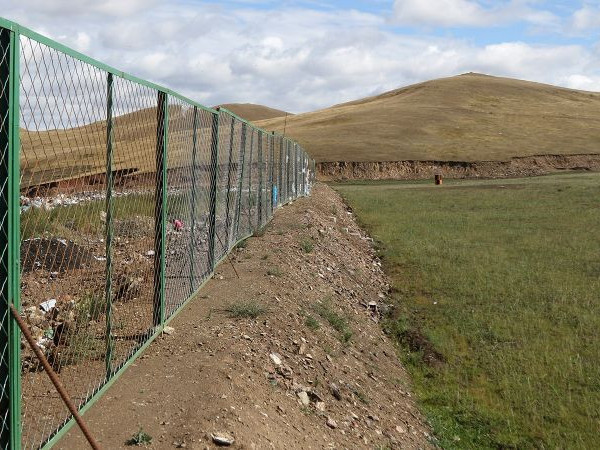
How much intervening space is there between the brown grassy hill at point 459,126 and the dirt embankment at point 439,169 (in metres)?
0.92

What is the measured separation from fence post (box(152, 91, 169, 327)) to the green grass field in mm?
4229

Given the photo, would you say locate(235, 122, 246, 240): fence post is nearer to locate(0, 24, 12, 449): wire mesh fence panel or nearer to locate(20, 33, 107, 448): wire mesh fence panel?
locate(20, 33, 107, 448): wire mesh fence panel

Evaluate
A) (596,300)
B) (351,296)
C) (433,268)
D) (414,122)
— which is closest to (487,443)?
(351,296)

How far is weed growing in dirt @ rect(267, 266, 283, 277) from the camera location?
12.3 meters

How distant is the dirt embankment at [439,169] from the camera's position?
65.6 metres

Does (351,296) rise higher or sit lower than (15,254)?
lower

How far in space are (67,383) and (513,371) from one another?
813cm

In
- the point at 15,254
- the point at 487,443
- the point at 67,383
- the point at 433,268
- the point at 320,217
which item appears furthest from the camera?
the point at 320,217

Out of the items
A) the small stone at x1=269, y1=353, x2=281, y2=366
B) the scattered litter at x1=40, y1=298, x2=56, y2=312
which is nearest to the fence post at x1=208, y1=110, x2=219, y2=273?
the small stone at x1=269, y1=353, x2=281, y2=366

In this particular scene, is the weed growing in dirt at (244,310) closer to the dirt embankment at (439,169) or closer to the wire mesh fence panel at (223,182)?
the wire mesh fence panel at (223,182)

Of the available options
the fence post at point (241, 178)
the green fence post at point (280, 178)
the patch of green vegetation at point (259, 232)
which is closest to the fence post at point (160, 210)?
the fence post at point (241, 178)

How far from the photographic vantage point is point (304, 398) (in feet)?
26.0

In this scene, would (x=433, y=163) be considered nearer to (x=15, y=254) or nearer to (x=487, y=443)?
(x=487, y=443)

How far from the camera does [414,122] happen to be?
283 feet
